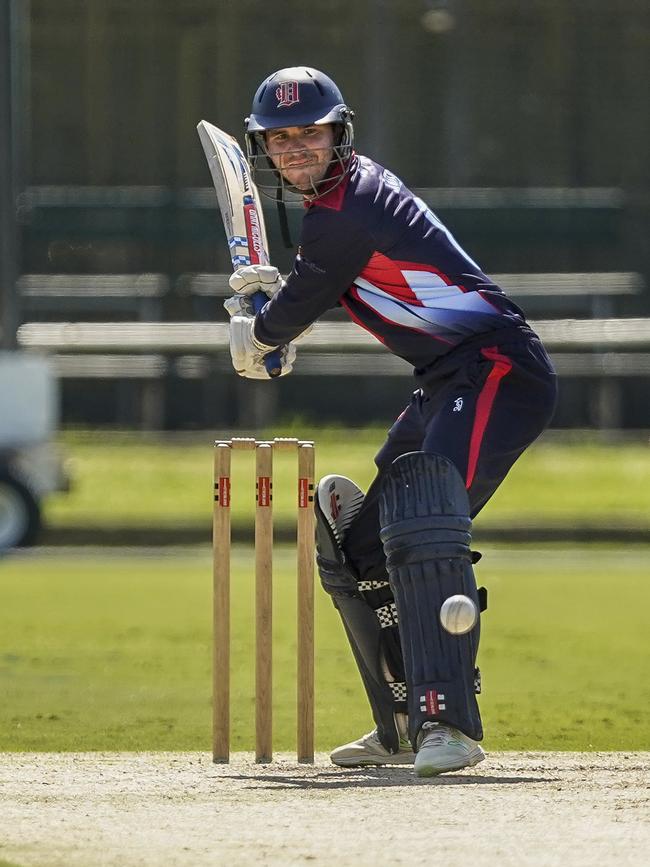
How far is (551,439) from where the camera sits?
1244 cm

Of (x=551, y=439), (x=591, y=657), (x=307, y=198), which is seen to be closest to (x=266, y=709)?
(x=307, y=198)

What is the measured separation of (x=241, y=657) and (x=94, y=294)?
248 inches

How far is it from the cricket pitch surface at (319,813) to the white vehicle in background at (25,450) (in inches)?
214

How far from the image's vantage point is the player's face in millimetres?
4438

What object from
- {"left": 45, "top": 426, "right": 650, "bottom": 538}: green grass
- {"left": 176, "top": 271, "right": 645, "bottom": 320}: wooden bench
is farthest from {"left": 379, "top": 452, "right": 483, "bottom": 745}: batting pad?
{"left": 176, "top": 271, "right": 645, "bottom": 320}: wooden bench

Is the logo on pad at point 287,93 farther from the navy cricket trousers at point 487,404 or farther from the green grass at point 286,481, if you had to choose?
the green grass at point 286,481

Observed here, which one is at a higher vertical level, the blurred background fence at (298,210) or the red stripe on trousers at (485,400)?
the blurred background fence at (298,210)

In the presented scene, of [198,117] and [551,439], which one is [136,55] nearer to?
[198,117]

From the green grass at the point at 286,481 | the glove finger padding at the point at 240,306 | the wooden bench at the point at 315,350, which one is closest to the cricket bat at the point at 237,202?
the glove finger padding at the point at 240,306

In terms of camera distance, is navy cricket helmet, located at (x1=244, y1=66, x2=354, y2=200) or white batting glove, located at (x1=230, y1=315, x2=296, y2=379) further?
white batting glove, located at (x1=230, y1=315, x2=296, y2=379)

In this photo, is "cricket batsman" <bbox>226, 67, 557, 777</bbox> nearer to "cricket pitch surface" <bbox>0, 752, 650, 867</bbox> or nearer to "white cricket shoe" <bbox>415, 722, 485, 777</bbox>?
"white cricket shoe" <bbox>415, 722, 485, 777</bbox>

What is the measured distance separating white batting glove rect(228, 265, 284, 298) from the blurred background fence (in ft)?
25.3

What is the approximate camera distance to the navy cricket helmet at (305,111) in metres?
4.44

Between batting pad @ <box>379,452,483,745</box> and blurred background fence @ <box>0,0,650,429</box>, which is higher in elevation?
blurred background fence @ <box>0,0,650,429</box>
